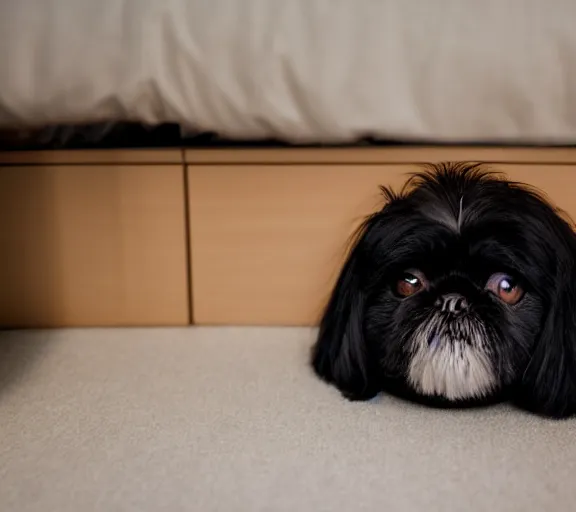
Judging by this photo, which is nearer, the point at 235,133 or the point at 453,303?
the point at 453,303

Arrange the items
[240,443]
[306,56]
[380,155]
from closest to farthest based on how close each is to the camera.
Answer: [240,443] → [306,56] → [380,155]

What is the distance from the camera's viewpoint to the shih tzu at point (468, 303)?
784 mm

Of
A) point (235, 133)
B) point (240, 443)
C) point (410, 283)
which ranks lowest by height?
point (240, 443)

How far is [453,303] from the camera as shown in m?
0.78

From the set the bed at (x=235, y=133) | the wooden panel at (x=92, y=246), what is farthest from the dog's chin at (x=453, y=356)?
the wooden panel at (x=92, y=246)

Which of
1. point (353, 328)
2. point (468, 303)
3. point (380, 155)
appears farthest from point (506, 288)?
point (380, 155)

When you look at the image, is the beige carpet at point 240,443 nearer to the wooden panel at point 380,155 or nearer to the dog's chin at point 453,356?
the dog's chin at point 453,356

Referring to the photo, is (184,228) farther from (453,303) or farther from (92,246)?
(453,303)

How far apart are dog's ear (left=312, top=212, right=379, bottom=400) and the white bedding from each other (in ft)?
0.57

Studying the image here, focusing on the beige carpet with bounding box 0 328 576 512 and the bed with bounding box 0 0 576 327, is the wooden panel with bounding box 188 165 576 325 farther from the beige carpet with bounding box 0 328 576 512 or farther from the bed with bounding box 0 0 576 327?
the beige carpet with bounding box 0 328 576 512

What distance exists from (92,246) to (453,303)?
0.55 metres

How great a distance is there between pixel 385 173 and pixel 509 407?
362 mm

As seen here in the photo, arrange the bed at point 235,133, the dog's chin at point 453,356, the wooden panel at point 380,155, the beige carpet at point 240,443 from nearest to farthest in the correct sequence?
the beige carpet at point 240,443, the dog's chin at point 453,356, the bed at point 235,133, the wooden panel at point 380,155

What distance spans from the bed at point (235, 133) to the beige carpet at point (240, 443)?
12 centimetres
